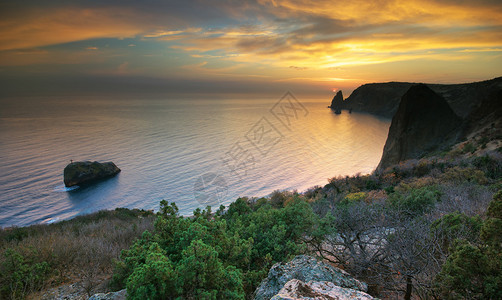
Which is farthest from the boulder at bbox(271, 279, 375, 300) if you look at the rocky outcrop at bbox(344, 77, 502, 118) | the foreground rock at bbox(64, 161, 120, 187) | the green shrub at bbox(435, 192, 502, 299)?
the rocky outcrop at bbox(344, 77, 502, 118)

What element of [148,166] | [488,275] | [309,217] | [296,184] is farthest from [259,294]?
[148,166]

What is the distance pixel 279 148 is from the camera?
1623 inches

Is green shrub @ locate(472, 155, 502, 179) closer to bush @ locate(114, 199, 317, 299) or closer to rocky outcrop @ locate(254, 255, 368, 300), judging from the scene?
bush @ locate(114, 199, 317, 299)

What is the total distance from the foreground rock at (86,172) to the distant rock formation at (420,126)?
115 feet

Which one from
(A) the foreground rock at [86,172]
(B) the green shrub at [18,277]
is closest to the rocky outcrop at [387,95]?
(B) the green shrub at [18,277]

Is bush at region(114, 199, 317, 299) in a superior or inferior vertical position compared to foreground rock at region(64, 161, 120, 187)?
superior

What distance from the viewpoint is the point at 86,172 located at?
99.8 ft

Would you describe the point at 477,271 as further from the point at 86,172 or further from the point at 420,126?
the point at 86,172

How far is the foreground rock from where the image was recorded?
29250 millimetres

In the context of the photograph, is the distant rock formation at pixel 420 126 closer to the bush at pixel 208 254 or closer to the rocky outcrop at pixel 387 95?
the rocky outcrop at pixel 387 95

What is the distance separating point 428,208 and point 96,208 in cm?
2814

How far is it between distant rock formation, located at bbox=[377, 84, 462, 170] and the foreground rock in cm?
3491

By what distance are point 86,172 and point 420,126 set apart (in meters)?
43.1

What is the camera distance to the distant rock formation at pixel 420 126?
29.8 metres
